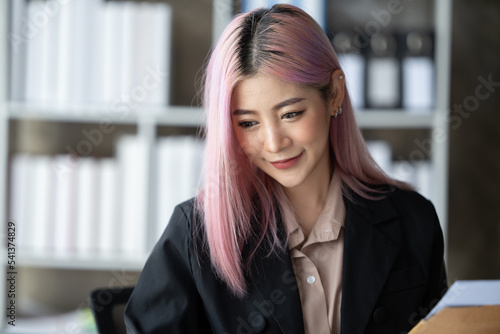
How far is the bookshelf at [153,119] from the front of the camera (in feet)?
7.64

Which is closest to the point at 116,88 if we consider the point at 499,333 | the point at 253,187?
the point at 253,187

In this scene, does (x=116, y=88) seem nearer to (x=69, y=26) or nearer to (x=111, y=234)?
(x=69, y=26)

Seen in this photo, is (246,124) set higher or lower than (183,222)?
higher

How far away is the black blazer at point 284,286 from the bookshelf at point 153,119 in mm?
1007

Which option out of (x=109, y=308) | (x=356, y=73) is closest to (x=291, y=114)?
(x=109, y=308)

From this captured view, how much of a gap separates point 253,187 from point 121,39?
4.22ft

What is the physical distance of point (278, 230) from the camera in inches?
53.0

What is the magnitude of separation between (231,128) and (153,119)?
1.22 m

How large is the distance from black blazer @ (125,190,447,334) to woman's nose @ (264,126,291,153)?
26 centimetres

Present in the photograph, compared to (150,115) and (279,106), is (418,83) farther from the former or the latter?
(279,106)

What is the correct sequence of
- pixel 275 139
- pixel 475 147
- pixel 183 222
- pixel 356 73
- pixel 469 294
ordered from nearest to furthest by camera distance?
pixel 469 294 → pixel 275 139 → pixel 183 222 → pixel 356 73 → pixel 475 147

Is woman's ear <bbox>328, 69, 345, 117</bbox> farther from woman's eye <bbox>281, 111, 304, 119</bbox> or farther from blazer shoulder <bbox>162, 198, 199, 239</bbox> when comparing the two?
blazer shoulder <bbox>162, 198, 199, 239</bbox>

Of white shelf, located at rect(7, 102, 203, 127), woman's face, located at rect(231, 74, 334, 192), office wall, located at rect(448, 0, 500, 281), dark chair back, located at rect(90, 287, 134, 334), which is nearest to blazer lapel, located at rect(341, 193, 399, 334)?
woman's face, located at rect(231, 74, 334, 192)

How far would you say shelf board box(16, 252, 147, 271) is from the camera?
94.8 inches
